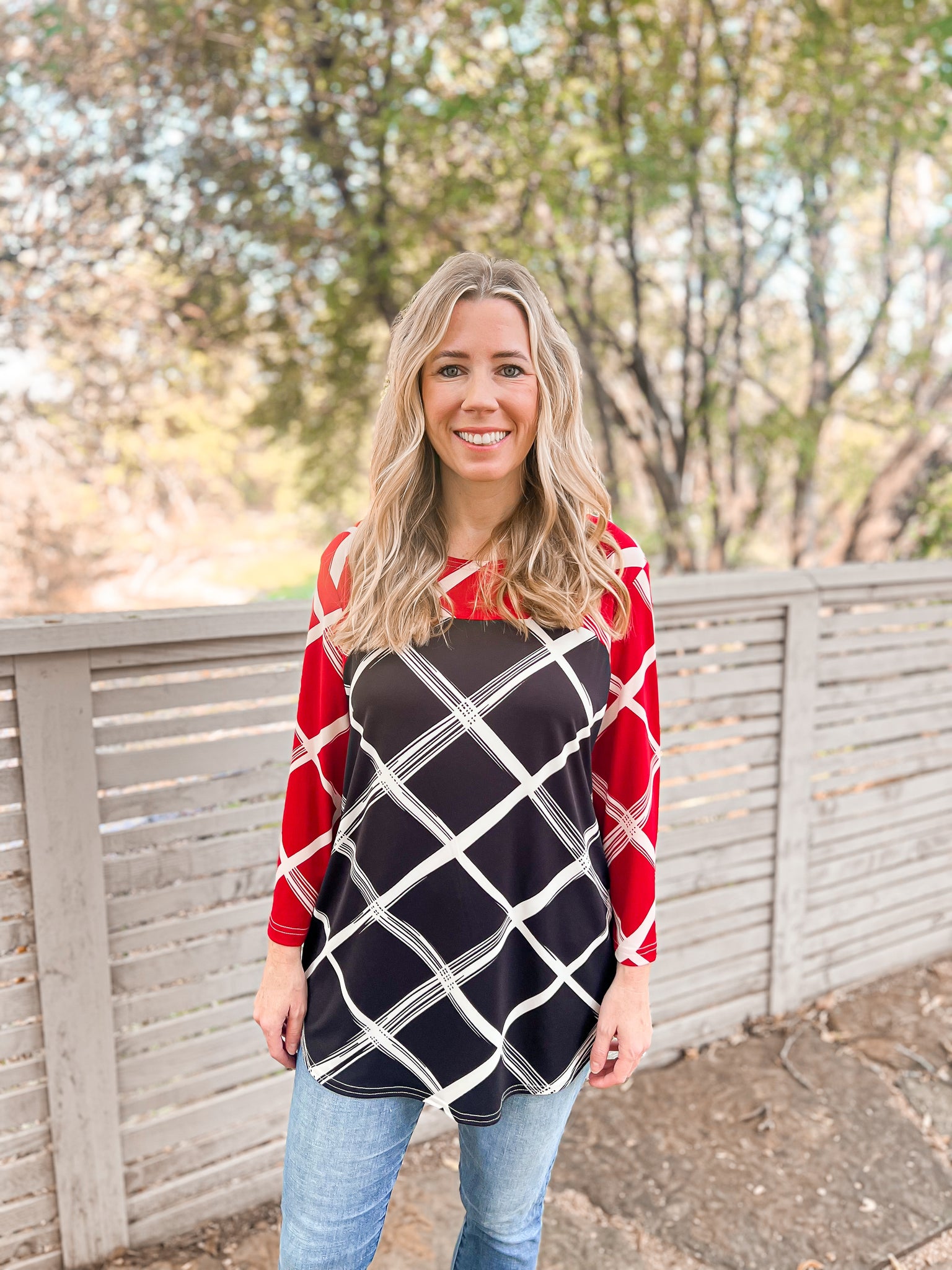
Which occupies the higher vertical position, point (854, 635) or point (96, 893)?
point (854, 635)

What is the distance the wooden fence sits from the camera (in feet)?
5.80

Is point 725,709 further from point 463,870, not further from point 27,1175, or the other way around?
point 27,1175

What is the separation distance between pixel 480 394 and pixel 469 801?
0.55 m

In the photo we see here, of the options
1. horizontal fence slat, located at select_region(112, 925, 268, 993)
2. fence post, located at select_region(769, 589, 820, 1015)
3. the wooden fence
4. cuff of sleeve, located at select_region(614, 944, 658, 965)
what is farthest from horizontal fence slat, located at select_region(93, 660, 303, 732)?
fence post, located at select_region(769, 589, 820, 1015)

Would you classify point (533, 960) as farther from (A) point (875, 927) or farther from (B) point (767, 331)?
(B) point (767, 331)

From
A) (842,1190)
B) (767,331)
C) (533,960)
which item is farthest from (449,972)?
(767,331)

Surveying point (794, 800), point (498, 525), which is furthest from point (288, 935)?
point (794, 800)

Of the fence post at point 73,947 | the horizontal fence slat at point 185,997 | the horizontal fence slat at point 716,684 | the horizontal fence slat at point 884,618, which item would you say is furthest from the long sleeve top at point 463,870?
the horizontal fence slat at point 884,618

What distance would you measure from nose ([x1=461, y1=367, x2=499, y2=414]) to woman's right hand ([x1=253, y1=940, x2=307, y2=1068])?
2.69ft

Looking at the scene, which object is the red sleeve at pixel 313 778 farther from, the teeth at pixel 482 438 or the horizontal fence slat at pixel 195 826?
the horizontal fence slat at pixel 195 826

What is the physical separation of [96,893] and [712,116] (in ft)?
16.1

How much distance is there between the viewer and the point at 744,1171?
2.27 m

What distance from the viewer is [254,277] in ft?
18.0

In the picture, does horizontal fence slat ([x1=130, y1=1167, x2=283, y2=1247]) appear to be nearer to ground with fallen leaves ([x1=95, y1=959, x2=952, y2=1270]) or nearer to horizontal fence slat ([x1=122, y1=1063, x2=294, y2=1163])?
ground with fallen leaves ([x1=95, y1=959, x2=952, y2=1270])
